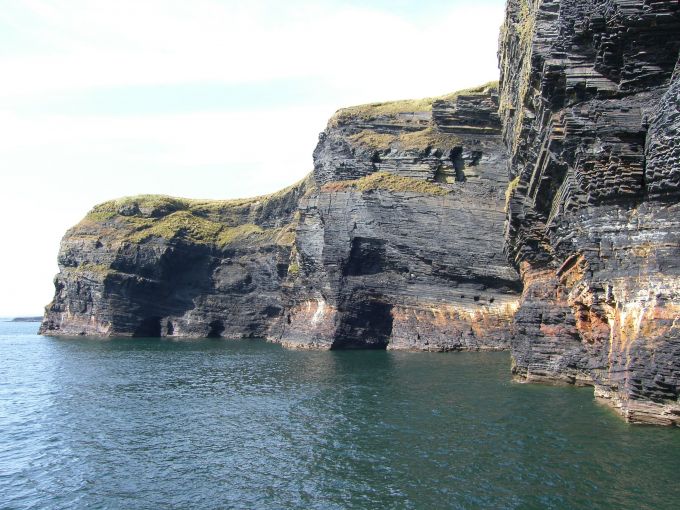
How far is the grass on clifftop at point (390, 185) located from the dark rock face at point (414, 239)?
0.14m

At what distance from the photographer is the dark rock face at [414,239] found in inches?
2704

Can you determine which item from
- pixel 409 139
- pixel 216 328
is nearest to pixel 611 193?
pixel 409 139

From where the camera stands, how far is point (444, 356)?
6194 centimetres

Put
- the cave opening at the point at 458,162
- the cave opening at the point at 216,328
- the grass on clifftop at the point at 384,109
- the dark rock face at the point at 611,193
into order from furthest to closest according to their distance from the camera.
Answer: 1. the cave opening at the point at 216,328
2. the grass on clifftop at the point at 384,109
3. the cave opening at the point at 458,162
4. the dark rock face at the point at 611,193

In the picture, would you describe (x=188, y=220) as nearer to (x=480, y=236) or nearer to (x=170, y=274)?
(x=170, y=274)

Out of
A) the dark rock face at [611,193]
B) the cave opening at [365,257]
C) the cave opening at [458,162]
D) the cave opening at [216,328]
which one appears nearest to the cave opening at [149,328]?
the cave opening at [216,328]

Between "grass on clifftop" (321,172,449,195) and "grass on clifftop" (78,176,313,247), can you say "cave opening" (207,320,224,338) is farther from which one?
"grass on clifftop" (321,172,449,195)

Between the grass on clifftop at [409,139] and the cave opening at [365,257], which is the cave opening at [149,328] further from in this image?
the grass on clifftop at [409,139]

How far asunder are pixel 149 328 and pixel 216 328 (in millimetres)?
12265

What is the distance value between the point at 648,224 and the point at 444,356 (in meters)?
37.1

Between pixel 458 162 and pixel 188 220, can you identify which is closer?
pixel 458 162

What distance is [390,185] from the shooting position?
7488 cm

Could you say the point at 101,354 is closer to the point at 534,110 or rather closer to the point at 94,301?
the point at 94,301

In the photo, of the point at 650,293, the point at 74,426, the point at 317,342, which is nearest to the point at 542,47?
the point at 650,293
